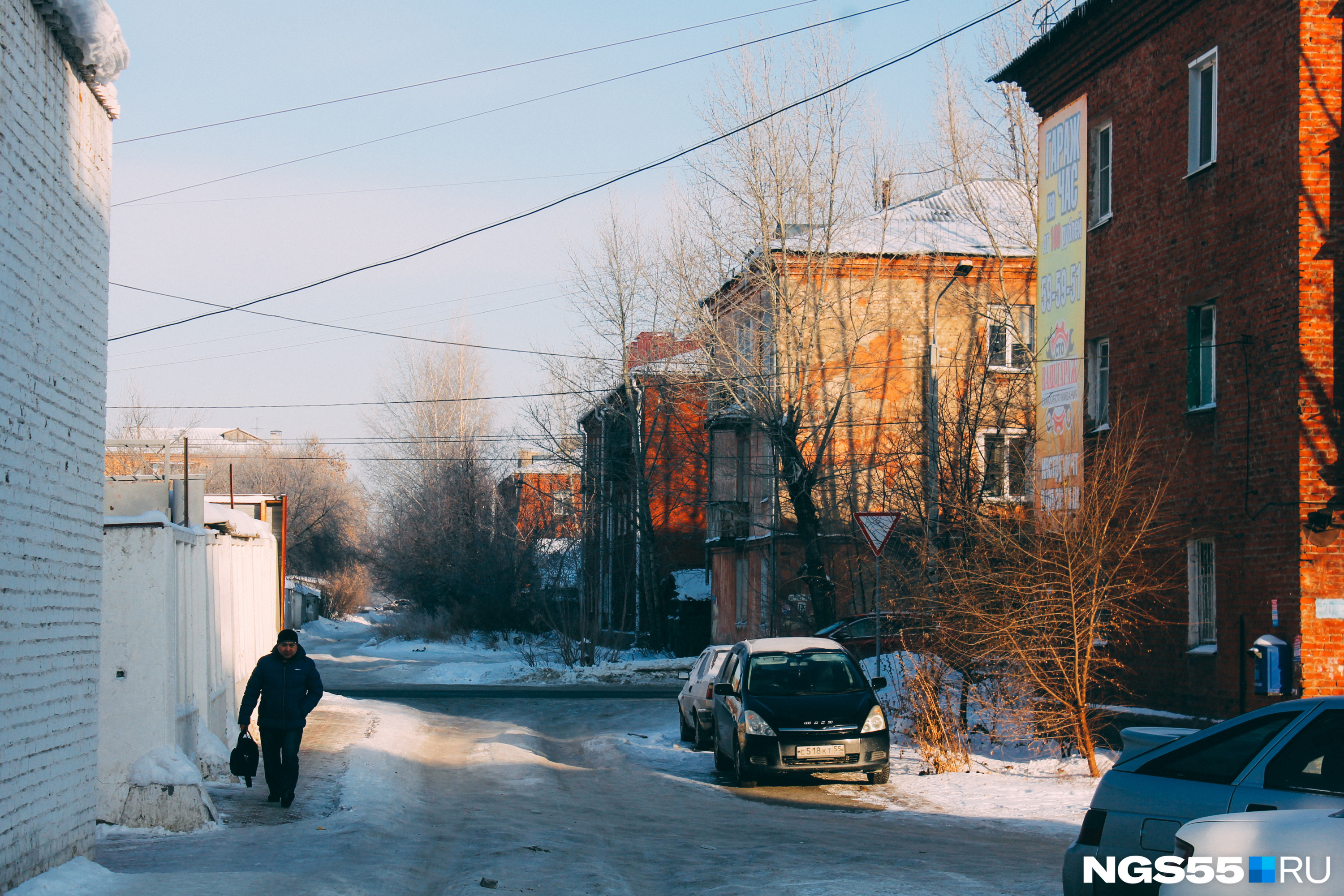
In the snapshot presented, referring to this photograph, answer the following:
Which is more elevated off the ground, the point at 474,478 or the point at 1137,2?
the point at 1137,2

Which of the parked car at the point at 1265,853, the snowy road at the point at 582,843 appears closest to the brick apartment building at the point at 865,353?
the snowy road at the point at 582,843

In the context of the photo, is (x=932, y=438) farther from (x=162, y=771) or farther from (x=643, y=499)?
(x=643, y=499)

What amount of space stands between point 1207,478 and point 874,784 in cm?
612

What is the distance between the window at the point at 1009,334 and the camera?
3416 cm

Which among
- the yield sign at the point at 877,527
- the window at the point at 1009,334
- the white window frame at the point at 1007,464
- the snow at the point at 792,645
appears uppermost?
the window at the point at 1009,334

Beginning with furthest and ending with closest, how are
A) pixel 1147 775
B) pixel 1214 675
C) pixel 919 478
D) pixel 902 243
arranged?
1. pixel 902 243
2. pixel 919 478
3. pixel 1214 675
4. pixel 1147 775

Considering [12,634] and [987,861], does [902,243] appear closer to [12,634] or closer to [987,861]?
[987,861]

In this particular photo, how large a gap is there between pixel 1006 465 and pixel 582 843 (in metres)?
18.3

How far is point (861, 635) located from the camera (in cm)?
2633

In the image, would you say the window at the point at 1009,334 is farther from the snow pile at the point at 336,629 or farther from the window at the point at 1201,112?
the snow pile at the point at 336,629

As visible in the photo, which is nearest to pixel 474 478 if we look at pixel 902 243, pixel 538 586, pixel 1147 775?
pixel 538 586

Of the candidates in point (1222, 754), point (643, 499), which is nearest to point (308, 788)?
point (1222, 754)

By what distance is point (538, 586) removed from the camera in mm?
45594

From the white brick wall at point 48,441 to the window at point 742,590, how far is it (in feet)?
96.3
